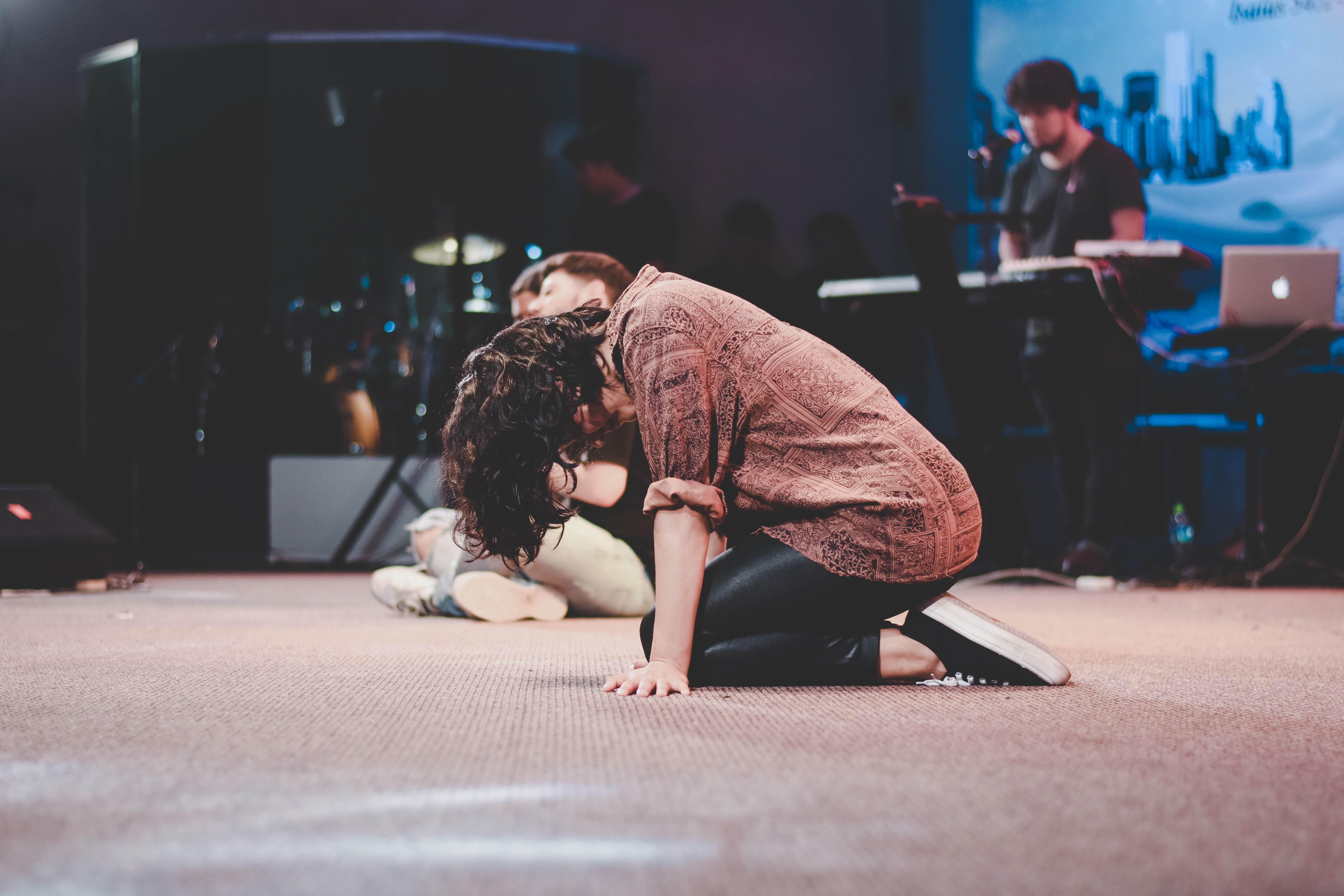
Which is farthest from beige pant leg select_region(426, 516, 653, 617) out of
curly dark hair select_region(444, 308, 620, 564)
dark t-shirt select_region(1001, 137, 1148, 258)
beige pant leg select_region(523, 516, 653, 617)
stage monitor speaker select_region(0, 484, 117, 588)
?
dark t-shirt select_region(1001, 137, 1148, 258)

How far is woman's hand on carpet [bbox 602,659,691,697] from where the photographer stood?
142 centimetres

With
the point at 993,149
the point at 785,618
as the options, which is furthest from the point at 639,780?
the point at 993,149

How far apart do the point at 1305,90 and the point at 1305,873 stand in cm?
464

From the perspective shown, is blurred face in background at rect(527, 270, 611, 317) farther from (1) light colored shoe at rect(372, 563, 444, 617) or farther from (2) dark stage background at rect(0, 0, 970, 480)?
(2) dark stage background at rect(0, 0, 970, 480)

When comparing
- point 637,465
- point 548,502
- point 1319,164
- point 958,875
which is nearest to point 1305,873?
point 958,875

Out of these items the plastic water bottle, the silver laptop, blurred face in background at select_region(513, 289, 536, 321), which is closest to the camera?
blurred face in background at select_region(513, 289, 536, 321)

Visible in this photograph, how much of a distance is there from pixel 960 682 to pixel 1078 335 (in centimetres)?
213

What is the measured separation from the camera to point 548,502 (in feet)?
4.93

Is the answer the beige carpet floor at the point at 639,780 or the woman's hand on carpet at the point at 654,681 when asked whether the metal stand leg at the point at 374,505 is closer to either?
the beige carpet floor at the point at 639,780

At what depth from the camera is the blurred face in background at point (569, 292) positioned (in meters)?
2.33

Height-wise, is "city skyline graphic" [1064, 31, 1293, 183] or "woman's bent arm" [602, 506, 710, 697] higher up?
"city skyline graphic" [1064, 31, 1293, 183]

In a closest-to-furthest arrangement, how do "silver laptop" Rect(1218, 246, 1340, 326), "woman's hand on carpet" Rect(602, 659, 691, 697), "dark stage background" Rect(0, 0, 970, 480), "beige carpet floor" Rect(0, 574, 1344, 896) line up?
"beige carpet floor" Rect(0, 574, 1344, 896) → "woman's hand on carpet" Rect(602, 659, 691, 697) → "silver laptop" Rect(1218, 246, 1340, 326) → "dark stage background" Rect(0, 0, 970, 480)

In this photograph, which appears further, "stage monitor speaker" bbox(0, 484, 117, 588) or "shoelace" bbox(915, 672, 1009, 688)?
"stage monitor speaker" bbox(0, 484, 117, 588)

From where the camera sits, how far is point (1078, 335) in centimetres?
344
